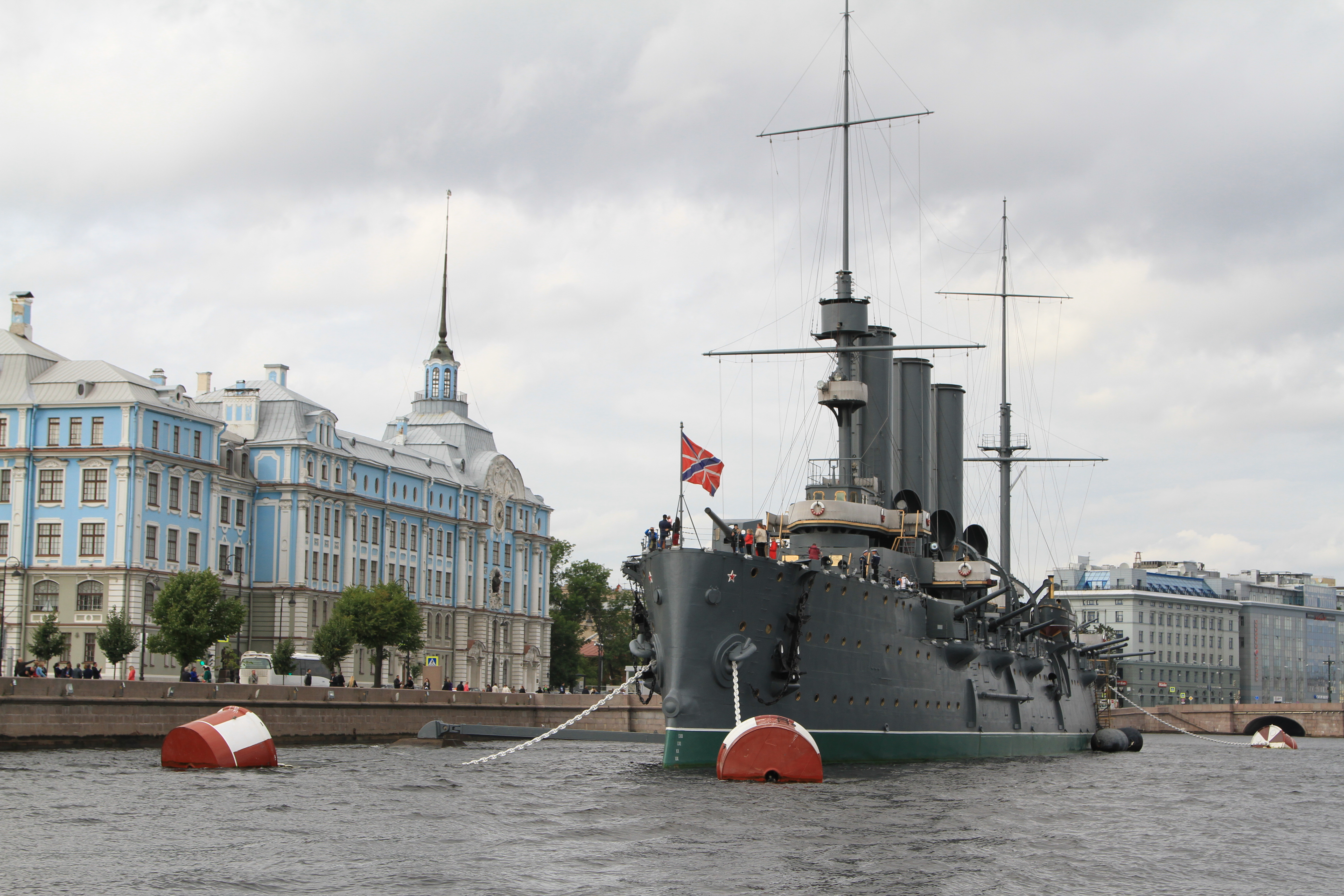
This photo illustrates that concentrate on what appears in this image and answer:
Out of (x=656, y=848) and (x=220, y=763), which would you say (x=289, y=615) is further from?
(x=656, y=848)

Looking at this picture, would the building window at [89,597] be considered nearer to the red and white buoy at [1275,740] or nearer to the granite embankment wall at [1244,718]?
the red and white buoy at [1275,740]

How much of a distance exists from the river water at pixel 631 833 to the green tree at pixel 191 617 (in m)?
21.5

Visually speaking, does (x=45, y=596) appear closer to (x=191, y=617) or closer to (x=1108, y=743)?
(x=191, y=617)

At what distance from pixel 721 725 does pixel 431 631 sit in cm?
6064

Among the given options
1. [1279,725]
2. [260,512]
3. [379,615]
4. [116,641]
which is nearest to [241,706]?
[116,641]

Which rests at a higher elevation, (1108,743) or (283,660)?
(283,660)

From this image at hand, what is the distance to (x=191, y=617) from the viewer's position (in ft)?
196

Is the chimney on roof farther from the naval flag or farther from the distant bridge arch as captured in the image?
the distant bridge arch

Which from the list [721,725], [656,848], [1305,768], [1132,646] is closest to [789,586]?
[721,725]

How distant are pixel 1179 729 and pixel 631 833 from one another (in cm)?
7601

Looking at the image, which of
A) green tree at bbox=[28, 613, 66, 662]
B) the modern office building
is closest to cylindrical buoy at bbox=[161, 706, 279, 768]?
green tree at bbox=[28, 613, 66, 662]

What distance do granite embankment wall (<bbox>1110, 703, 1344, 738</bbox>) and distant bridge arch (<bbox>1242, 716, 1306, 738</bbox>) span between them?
0.03 meters

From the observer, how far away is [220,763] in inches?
1305

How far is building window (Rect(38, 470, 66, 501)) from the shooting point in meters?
66.4
